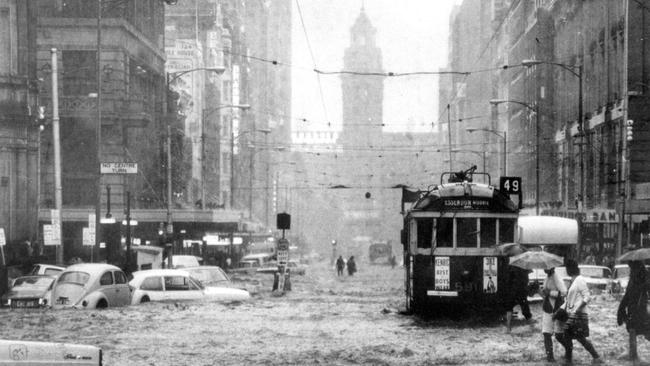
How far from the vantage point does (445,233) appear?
24734mm

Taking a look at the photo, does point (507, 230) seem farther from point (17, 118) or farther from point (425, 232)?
point (17, 118)

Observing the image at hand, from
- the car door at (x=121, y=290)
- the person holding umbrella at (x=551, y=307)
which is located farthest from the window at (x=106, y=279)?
the person holding umbrella at (x=551, y=307)

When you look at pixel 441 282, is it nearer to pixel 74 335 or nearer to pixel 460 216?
pixel 460 216

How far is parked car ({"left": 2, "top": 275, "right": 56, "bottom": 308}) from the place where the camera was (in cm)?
2866

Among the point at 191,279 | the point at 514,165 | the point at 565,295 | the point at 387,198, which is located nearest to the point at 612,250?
the point at 191,279

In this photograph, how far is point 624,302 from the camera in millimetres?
17406

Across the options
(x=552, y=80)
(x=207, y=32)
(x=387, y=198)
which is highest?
(x=207, y=32)

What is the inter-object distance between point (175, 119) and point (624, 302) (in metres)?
70.0

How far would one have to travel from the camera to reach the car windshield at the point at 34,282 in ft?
98.3

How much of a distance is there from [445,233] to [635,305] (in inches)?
309

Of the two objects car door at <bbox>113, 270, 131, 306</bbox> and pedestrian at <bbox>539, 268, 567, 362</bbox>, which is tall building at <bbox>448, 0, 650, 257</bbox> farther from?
pedestrian at <bbox>539, 268, 567, 362</bbox>

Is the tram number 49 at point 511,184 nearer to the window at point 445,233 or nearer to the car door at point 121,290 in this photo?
the window at point 445,233

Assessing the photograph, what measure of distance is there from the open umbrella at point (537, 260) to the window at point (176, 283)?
10955 mm

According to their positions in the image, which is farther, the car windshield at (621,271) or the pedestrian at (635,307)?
the car windshield at (621,271)
